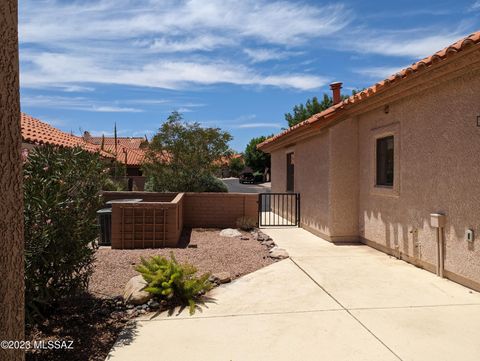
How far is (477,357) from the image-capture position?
357cm

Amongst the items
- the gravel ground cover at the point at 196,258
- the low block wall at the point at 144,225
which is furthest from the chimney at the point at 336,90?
the low block wall at the point at 144,225

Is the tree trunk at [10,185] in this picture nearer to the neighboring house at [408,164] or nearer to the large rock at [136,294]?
the large rock at [136,294]

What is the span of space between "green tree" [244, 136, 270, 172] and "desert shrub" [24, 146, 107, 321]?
5235 cm

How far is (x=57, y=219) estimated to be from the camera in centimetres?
407

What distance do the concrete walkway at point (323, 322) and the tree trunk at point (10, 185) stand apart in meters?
1.44

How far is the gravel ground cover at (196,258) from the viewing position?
624 cm

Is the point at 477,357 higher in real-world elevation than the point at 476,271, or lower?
lower

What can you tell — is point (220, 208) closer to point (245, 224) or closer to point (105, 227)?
point (245, 224)

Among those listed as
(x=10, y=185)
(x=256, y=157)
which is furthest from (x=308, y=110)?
(x=10, y=185)

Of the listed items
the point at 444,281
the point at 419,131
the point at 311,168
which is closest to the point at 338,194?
the point at 311,168

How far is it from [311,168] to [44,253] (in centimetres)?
829

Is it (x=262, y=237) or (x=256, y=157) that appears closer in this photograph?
(x=262, y=237)

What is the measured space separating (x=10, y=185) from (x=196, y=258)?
569 centimetres

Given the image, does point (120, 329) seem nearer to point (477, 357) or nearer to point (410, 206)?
point (477, 357)
